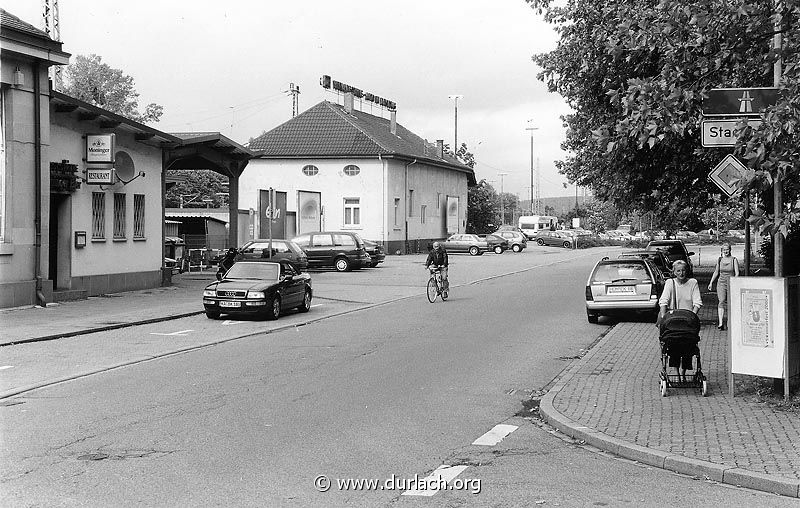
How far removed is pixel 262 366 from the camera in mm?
13305

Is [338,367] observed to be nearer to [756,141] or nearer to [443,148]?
[756,141]

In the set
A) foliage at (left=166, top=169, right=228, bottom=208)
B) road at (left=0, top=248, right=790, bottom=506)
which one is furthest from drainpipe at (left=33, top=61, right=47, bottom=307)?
foliage at (left=166, top=169, right=228, bottom=208)

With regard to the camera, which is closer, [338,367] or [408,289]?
[338,367]

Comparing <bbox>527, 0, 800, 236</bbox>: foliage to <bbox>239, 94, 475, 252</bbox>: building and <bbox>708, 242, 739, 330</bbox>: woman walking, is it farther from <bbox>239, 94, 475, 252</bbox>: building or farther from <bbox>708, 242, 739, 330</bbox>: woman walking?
<bbox>239, 94, 475, 252</bbox>: building

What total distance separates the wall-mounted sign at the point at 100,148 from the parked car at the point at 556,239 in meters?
58.4

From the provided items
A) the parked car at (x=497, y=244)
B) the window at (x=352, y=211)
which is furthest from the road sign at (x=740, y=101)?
the parked car at (x=497, y=244)

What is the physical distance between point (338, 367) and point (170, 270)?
56.5 ft

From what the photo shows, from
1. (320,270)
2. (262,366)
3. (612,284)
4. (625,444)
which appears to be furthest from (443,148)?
(625,444)

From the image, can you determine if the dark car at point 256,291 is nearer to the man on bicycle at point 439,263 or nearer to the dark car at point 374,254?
the man on bicycle at point 439,263

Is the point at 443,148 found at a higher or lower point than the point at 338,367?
higher

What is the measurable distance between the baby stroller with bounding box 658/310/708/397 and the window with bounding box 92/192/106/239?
18372 millimetres

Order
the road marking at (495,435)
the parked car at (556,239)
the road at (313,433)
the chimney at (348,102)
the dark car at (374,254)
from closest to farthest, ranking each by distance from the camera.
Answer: the road at (313,433), the road marking at (495,435), the dark car at (374,254), the chimney at (348,102), the parked car at (556,239)

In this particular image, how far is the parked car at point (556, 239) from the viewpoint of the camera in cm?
7856

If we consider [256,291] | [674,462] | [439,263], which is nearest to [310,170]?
[439,263]
